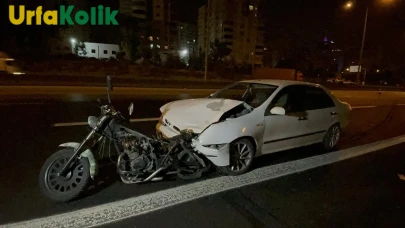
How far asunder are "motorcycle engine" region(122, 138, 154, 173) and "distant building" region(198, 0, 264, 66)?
10582cm

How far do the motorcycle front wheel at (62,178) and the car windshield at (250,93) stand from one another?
9.70 feet

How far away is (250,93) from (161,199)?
305 cm

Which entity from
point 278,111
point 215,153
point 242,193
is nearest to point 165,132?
point 215,153

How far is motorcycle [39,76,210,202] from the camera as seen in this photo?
389 centimetres

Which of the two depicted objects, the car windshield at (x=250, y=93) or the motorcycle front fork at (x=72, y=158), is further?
the car windshield at (x=250, y=93)

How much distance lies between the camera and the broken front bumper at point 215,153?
465 cm

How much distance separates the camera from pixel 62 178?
12.9 ft

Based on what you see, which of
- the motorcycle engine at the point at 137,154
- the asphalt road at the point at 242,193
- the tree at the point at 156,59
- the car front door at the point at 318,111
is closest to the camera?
the asphalt road at the point at 242,193

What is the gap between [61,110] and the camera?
9.40 meters

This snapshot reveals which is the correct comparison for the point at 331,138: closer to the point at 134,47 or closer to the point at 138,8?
the point at 134,47

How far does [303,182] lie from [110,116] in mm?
3034

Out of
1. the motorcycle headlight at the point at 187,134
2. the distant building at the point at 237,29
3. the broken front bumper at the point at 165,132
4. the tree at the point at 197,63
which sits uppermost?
the distant building at the point at 237,29

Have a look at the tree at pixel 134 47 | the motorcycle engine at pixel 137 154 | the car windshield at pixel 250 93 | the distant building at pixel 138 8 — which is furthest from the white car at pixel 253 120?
the distant building at pixel 138 8

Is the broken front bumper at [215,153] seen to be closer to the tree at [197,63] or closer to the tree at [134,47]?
the tree at [197,63]
